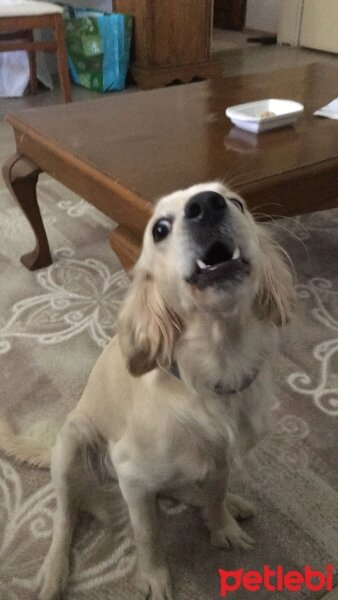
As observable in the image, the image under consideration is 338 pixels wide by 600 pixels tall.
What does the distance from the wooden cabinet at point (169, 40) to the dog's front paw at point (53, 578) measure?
2933 millimetres

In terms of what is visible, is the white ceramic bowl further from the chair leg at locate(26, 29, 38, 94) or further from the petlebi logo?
the chair leg at locate(26, 29, 38, 94)

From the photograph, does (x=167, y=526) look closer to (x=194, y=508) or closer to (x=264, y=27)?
(x=194, y=508)

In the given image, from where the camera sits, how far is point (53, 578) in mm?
878

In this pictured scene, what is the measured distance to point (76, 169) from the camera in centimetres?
124

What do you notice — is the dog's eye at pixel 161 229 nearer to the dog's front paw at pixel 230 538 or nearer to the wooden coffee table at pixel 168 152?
the wooden coffee table at pixel 168 152

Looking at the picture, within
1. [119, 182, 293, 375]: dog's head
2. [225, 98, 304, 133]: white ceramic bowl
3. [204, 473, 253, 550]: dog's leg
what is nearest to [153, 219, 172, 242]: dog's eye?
[119, 182, 293, 375]: dog's head

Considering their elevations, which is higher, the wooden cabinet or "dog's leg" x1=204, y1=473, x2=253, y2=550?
the wooden cabinet

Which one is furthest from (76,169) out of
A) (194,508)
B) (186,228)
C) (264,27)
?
(264,27)

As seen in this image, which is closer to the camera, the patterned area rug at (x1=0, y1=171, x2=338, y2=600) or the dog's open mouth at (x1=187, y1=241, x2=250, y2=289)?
the dog's open mouth at (x1=187, y1=241, x2=250, y2=289)

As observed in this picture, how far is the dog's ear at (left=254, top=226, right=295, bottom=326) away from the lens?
73cm

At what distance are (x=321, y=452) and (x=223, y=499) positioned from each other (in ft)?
0.90

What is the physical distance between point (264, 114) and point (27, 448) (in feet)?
3.24

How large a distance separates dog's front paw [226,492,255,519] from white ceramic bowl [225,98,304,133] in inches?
34.5

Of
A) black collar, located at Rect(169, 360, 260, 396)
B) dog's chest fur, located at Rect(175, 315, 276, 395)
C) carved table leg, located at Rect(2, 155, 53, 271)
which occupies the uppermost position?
dog's chest fur, located at Rect(175, 315, 276, 395)
